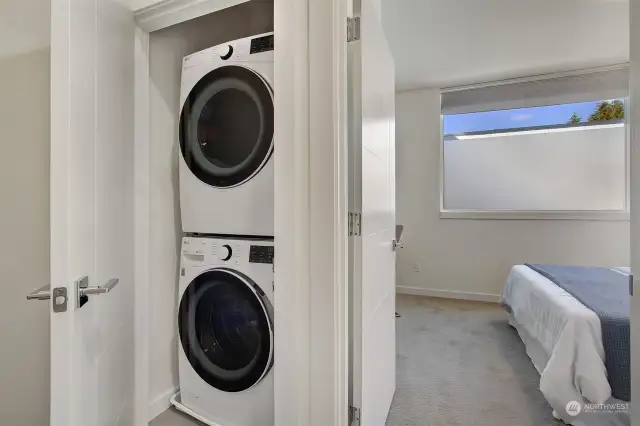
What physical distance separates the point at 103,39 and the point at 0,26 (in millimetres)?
537

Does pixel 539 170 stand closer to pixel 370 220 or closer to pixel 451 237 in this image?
pixel 451 237

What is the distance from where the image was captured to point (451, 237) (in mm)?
4168

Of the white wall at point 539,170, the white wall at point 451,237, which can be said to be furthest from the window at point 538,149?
the white wall at point 451,237

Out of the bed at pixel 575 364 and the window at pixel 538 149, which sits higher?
the window at pixel 538 149

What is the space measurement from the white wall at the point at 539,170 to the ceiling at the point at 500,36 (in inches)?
29.7

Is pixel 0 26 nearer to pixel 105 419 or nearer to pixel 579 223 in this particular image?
pixel 105 419

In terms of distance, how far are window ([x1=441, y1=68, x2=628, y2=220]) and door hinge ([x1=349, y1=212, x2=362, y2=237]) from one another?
3274 millimetres

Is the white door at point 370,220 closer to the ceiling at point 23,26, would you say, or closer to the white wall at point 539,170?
the ceiling at point 23,26

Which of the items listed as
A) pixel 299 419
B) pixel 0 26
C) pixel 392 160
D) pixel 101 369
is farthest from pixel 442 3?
pixel 101 369

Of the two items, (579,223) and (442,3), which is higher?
(442,3)

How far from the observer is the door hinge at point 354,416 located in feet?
4.03

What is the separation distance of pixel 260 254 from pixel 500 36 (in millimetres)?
2975

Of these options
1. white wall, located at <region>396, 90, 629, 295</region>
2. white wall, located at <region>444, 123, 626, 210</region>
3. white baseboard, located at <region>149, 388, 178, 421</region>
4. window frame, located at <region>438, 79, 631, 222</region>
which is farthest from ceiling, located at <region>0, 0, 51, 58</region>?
white wall, located at <region>444, 123, 626, 210</region>

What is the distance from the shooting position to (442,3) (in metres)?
2.47
